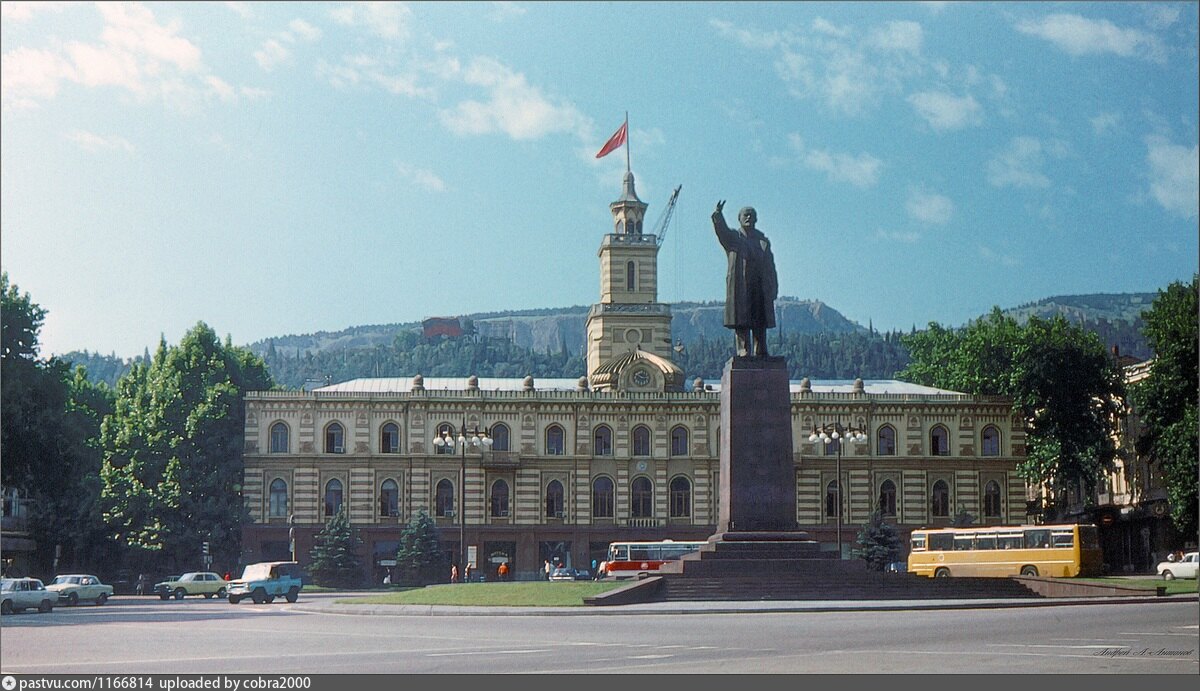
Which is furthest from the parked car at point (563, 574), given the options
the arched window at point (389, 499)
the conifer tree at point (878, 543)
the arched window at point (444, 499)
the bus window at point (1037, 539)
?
the bus window at point (1037, 539)

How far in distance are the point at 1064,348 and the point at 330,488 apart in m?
37.3

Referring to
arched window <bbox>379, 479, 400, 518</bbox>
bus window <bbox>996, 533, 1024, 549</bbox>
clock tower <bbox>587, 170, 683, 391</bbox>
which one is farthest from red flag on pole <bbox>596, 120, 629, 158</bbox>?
bus window <bbox>996, 533, 1024, 549</bbox>

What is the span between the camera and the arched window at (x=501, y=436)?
75438 mm

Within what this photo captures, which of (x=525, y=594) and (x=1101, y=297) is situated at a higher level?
(x=1101, y=297)

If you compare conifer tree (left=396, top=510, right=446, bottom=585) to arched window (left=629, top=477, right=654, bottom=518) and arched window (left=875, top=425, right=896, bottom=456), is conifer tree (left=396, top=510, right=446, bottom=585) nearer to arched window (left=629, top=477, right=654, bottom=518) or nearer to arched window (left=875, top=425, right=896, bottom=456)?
arched window (left=629, top=477, right=654, bottom=518)

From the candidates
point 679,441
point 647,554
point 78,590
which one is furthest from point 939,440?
point 78,590

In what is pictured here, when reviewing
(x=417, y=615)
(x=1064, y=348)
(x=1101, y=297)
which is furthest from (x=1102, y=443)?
(x=1101, y=297)

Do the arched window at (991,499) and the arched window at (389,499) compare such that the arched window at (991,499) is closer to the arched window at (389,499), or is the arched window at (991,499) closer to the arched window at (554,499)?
the arched window at (554,499)

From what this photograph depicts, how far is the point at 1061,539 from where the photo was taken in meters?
54.3

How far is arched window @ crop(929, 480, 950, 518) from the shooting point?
76438mm

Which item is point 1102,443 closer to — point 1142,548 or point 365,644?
point 1142,548

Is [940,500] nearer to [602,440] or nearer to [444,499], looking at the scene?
[602,440]

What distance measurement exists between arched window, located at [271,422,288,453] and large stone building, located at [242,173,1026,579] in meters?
0.07

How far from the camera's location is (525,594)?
3681 centimetres
